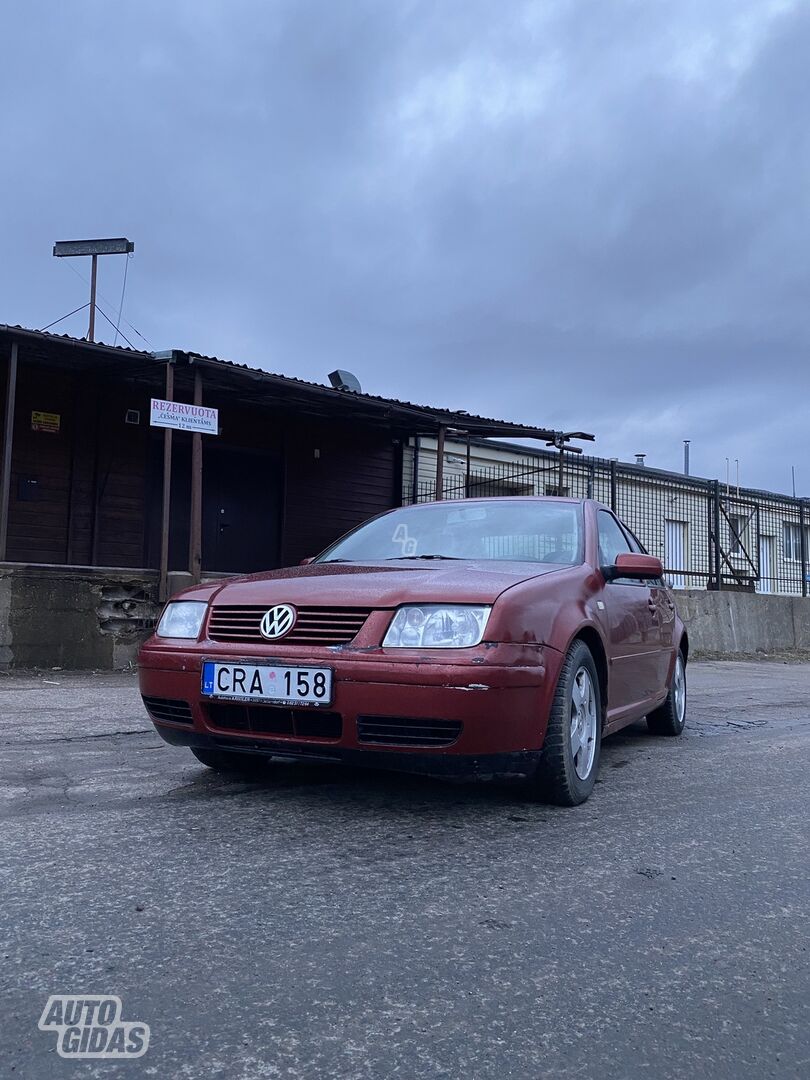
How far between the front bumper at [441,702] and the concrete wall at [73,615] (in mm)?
6005

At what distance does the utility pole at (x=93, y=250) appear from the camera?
57.9 ft

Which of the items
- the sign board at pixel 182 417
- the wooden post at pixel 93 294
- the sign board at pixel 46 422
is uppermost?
the wooden post at pixel 93 294

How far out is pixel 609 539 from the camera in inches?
189

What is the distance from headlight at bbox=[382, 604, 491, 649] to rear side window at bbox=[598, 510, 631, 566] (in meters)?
1.31

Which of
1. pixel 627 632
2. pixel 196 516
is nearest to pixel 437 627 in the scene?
pixel 627 632

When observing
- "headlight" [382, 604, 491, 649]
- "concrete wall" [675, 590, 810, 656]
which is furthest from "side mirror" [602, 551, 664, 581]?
"concrete wall" [675, 590, 810, 656]

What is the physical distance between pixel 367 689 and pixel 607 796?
1345 millimetres

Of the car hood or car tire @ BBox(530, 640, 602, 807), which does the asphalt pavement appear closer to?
car tire @ BBox(530, 640, 602, 807)

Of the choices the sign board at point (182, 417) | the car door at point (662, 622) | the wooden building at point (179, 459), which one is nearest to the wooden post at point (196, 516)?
the wooden building at point (179, 459)

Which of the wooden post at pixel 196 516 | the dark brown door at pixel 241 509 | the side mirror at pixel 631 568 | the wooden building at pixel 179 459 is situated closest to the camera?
the side mirror at pixel 631 568

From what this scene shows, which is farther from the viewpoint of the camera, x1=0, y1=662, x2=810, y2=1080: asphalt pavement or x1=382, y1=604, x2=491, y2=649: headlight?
x1=382, y1=604, x2=491, y2=649: headlight

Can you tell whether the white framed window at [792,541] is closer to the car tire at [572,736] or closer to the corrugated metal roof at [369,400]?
the corrugated metal roof at [369,400]

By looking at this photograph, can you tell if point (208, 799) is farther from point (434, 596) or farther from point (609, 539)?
point (609, 539)

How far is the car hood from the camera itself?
3.23 meters
